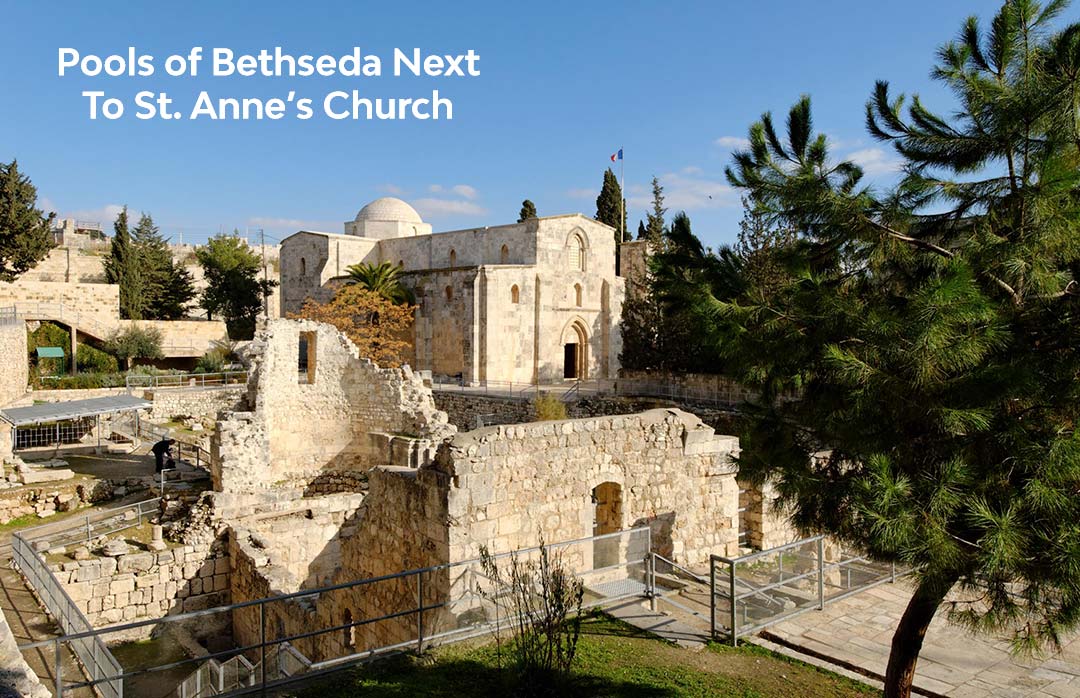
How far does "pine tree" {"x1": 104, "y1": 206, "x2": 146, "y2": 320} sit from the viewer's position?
1521 inches

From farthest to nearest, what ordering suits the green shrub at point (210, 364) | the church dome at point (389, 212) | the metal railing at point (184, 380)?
1. the church dome at point (389, 212)
2. the green shrub at point (210, 364)
3. the metal railing at point (184, 380)

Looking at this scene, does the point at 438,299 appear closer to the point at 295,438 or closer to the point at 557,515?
the point at 295,438

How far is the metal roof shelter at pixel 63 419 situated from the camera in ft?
58.0

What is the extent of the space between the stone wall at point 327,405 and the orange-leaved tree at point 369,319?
12.4 meters

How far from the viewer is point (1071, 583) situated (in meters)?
→ 3.74

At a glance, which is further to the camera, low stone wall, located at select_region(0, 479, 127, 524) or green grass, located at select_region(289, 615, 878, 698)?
low stone wall, located at select_region(0, 479, 127, 524)

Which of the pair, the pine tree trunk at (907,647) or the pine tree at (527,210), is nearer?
the pine tree trunk at (907,647)

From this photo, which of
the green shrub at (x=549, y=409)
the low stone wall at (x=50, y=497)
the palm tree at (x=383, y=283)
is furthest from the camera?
the palm tree at (x=383, y=283)

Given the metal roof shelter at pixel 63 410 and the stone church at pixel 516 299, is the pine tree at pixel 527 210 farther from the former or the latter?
the metal roof shelter at pixel 63 410

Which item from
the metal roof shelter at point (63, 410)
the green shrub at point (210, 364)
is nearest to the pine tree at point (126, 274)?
the green shrub at point (210, 364)

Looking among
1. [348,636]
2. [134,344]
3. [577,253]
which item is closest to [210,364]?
[134,344]

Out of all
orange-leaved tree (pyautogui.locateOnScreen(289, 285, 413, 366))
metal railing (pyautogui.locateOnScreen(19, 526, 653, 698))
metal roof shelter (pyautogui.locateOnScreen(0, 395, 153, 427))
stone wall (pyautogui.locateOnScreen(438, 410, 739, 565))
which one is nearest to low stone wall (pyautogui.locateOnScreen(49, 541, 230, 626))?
metal railing (pyautogui.locateOnScreen(19, 526, 653, 698))

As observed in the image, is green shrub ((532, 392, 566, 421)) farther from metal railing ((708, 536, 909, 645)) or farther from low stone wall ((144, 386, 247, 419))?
metal railing ((708, 536, 909, 645))

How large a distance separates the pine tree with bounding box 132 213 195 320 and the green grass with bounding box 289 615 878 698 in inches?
1565
